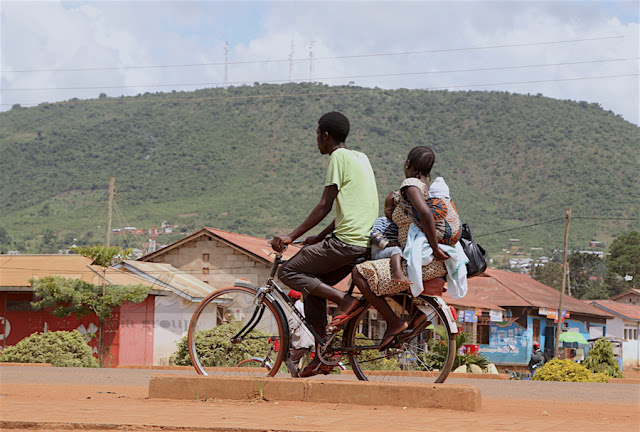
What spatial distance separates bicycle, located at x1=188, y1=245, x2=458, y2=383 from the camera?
6055mm

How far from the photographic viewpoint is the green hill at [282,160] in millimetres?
109000

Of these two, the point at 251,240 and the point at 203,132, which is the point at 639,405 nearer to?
the point at 251,240

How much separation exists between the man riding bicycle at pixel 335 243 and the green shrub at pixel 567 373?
684cm

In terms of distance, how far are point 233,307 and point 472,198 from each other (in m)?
114

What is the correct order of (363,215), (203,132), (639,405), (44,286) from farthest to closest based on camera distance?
(203,132) < (44,286) < (639,405) < (363,215)

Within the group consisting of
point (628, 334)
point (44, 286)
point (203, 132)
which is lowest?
point (628, 334)

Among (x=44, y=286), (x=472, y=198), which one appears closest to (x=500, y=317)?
(x=44, y=286)

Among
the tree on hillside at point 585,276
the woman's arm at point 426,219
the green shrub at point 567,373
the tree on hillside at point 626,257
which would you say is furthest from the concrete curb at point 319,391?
the tree on hillside at point 585,276

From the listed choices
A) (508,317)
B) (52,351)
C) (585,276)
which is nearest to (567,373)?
(52,351)

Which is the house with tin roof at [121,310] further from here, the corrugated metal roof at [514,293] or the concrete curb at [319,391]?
the concrete curb at [319,391]

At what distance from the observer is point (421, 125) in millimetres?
147500

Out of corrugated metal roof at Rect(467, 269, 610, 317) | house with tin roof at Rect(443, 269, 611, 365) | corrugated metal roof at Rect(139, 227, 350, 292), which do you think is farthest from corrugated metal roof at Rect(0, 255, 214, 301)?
corrugated metal roof at Rect(467, 269, 610, 317)

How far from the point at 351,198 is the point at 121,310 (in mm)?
23386

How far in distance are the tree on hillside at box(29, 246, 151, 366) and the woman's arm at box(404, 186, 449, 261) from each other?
19.7 metres
